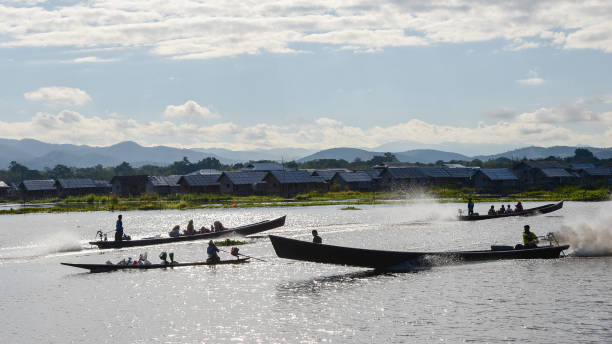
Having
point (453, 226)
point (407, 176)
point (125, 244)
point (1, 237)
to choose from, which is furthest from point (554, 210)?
point (407, 176)

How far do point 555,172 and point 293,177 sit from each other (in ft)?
172

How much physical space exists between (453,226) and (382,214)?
17591 millimetres

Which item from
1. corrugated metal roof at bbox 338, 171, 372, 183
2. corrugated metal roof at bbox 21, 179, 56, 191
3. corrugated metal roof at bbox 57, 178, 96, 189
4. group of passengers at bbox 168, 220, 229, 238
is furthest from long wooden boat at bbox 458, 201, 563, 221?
corrugated metal roof at bbox 21, 179, 56, 191

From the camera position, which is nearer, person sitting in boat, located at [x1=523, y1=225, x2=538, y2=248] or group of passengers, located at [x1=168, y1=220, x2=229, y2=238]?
person sitting in boat, located at [x1=523, y1=225, x2=538, y2=248]

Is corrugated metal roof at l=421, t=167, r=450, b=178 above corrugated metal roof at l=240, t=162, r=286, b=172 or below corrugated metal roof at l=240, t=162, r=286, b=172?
below

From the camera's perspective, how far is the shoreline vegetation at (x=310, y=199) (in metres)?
89.1

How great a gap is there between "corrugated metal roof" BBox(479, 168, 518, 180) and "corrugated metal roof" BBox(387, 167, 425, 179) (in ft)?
40.7

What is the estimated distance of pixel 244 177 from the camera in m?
119

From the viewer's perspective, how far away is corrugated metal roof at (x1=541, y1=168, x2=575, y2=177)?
120688 mm

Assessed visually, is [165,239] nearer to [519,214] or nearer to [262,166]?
[519,214]

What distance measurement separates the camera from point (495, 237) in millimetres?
43031

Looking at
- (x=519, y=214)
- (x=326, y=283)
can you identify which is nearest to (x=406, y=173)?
(x=519, y=214)

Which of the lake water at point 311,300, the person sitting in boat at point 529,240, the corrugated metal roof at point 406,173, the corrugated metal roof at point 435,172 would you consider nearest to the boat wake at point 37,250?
the lake water at point 311,300

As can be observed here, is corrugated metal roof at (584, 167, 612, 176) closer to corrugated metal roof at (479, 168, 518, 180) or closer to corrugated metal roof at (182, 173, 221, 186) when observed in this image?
corrugated metal roof at (479, 168, 518, 180)
